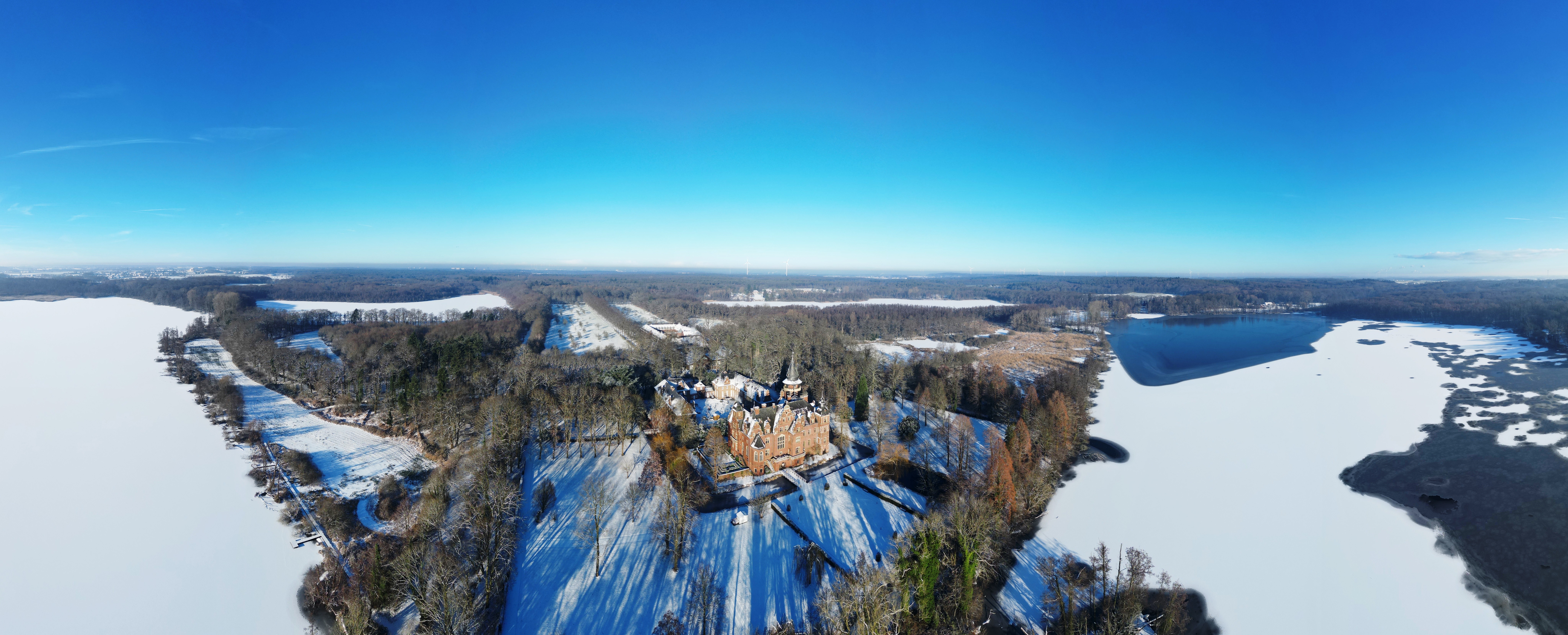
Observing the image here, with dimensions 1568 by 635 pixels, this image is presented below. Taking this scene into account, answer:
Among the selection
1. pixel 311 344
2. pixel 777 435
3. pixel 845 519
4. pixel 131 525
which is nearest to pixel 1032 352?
pixel 777 435

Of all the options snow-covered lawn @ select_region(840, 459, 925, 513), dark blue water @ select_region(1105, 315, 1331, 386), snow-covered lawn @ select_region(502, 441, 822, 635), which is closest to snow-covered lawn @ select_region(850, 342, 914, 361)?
dark blue water @ select_region(1105, 315, 1331, 386)

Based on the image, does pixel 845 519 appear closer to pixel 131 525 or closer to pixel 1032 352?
Answer: pixel 131 525

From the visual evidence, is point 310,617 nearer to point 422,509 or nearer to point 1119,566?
point 422,509

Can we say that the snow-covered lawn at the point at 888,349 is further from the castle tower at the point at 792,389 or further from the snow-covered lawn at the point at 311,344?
the snow-covered lawn at the point at 311,344

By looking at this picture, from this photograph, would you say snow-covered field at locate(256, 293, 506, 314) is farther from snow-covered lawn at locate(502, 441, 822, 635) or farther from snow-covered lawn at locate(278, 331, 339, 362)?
snow-covered lawn at locate(502, 441, 822, 635)

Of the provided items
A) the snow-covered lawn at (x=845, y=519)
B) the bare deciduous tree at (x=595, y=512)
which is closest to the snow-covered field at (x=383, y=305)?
the bare deciduous tree at (x=595, y=512)

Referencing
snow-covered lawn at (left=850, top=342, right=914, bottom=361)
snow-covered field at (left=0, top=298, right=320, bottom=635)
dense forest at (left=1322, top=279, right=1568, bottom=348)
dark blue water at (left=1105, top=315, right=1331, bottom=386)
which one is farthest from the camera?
dense forest at (left=1322, top=279, right=1568, bottom=348)

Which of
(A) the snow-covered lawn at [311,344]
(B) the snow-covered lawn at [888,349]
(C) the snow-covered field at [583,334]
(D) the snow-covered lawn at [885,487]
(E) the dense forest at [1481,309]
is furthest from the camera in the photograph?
(C) the snow-covered field at [583,334]
